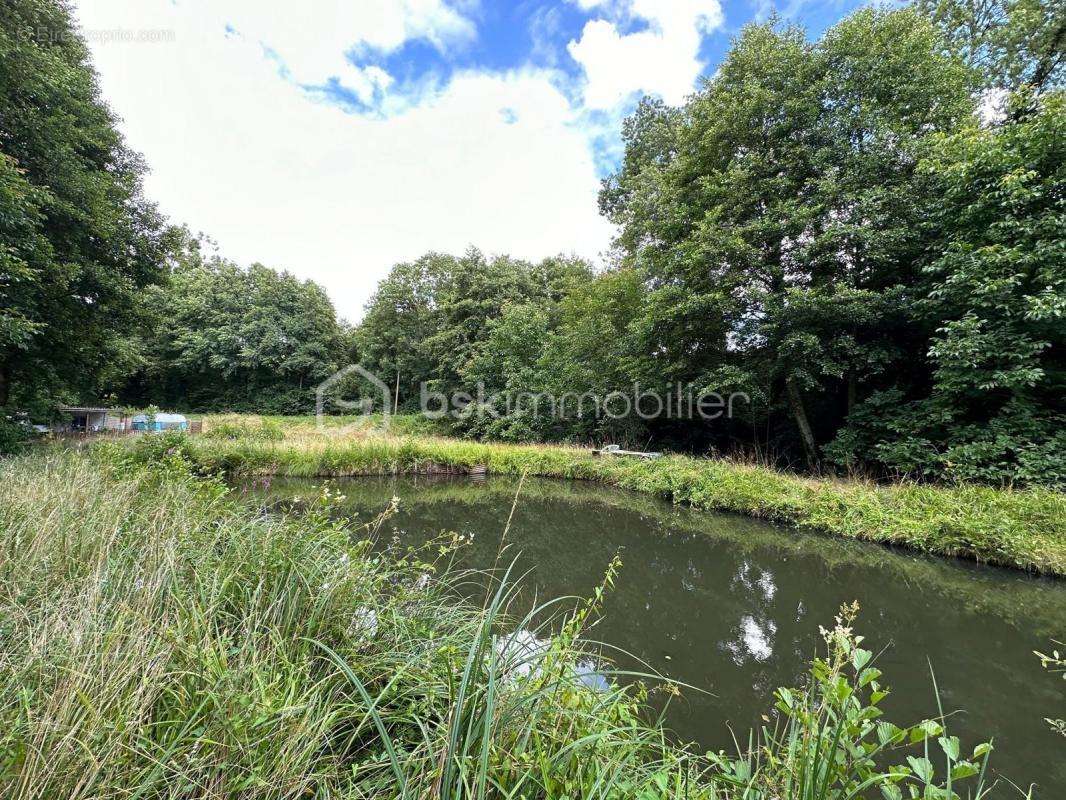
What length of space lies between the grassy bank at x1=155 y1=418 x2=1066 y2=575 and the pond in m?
0.30

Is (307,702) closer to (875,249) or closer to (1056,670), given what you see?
(1056,670)

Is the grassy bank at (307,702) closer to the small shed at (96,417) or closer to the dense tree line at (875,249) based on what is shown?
the dense tree line at (875,249)

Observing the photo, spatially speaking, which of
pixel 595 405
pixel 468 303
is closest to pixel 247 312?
pixel 468 303

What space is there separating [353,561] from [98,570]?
88 cm

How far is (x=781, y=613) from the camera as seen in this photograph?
3.21m

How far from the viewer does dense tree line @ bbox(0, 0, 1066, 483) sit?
A: 5609 mm

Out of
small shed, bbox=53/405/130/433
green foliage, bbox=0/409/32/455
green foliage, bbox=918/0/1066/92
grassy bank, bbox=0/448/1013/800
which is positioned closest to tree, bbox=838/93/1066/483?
green foliage, bbox=918/0/1066/92

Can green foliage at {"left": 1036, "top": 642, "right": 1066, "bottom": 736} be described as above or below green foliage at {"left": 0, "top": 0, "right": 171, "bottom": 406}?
below

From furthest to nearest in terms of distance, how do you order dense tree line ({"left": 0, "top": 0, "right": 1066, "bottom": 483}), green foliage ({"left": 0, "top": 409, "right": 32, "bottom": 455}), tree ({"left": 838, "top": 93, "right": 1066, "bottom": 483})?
green foliage ({"left": 0, "top": 409, "right": 32, "bottom": 455}), dense tree line ({"left": 0, "top": 0, "right": 1066, "bottom": 483}), tree ({"left": 838, "top": 93, "right": 1066, "bottom": 483})

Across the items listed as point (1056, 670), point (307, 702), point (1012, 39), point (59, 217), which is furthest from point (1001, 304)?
point (59, 217)

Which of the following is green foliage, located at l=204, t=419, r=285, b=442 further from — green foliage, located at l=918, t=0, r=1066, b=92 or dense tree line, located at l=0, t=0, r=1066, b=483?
green foliage, located at l=918, t=0, r=1066, b=92

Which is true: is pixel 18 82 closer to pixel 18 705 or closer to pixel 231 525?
pixel 231 525

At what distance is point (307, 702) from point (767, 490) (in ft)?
22.0

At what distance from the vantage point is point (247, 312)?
2228 centimetres
